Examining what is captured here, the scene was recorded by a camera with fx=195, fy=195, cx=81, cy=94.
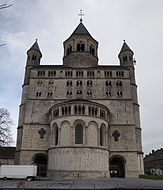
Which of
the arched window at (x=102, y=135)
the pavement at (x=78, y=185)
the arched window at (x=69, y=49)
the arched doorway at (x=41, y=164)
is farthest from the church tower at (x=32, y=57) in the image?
the pavement at (x=78, y=185)

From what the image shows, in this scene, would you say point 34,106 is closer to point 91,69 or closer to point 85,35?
point 91,69

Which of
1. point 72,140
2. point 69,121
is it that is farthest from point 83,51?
point 72,140

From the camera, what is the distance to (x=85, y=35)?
49.1 meters

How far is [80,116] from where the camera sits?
106 ft

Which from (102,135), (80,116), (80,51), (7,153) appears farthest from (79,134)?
(7,153)

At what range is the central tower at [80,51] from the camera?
46.0 metres

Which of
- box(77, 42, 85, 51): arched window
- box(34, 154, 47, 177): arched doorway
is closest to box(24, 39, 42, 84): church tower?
box(77, 42, 85, 51): arched window

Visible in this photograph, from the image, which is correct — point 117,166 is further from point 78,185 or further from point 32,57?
point 32,57

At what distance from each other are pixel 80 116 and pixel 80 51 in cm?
2029

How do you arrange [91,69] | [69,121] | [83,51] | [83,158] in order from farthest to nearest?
1. [83,51]
2. [91,69]
3. [69,121]
4. [83,158]

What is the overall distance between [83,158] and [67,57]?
86.5ft

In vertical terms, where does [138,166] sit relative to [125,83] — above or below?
below

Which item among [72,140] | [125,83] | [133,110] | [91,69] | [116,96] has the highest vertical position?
[91,69]

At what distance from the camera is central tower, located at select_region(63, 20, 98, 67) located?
46031 millimetres
